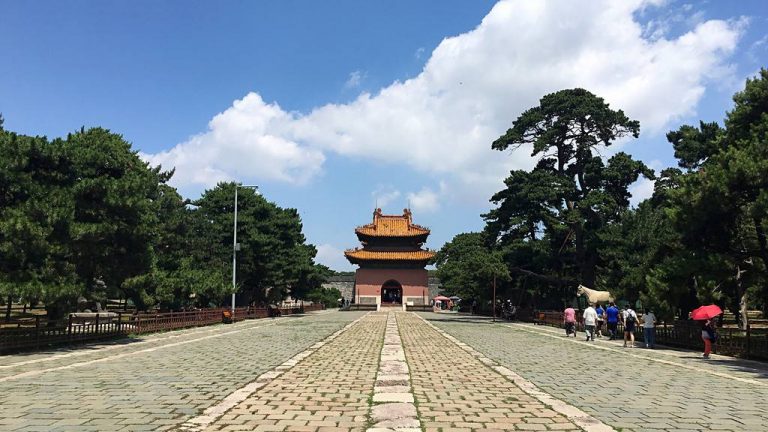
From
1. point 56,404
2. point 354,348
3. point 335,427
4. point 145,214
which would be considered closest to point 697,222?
point 354,348

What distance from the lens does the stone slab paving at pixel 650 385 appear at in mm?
6203

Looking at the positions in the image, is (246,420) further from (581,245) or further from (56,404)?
(581,245)

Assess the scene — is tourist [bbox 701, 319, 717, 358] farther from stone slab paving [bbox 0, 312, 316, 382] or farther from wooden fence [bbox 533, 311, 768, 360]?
stone slab paving [bbox 0, 312, 316, 382]

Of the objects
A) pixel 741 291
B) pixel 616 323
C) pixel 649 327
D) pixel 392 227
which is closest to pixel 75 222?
pixel 649 327

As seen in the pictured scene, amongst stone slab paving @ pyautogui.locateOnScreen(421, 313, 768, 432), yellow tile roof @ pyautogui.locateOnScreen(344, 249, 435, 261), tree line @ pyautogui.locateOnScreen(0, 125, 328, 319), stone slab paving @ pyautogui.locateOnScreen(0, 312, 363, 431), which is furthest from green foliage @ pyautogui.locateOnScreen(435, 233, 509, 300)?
stone slab paving @ pyautogui.locateOnScreen(0, 312, 363, 431)

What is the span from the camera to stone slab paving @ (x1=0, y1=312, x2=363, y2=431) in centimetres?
593

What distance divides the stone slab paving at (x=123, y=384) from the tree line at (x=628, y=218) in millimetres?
11326

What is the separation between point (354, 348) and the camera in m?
15.1

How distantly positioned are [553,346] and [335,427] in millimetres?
12484

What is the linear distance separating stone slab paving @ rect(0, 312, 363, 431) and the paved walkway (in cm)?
3

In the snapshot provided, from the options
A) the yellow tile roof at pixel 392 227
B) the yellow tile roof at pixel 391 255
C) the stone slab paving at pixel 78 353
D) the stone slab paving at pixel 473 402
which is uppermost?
the yellow tile roof at pixel 392 227

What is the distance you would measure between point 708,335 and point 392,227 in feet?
170

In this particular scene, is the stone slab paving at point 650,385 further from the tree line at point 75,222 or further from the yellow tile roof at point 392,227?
the yellow tile roof at point 392,227

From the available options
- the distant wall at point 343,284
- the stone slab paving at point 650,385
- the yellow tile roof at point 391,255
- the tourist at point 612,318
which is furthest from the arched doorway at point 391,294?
the stone slab paving at point 650,385
